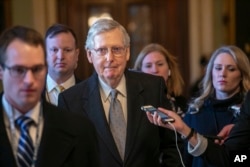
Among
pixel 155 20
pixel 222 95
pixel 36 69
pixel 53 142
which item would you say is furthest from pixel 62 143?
pixel 155 20

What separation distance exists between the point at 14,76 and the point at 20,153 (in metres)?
0.24

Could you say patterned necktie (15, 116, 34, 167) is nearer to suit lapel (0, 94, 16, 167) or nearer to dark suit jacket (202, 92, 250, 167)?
suit lapel (0, 94, 16, 167)

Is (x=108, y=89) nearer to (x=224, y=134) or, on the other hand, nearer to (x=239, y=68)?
(x=224, y=134)

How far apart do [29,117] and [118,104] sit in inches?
27.4

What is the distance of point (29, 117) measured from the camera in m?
1.40

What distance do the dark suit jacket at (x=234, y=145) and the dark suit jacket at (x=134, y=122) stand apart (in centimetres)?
16

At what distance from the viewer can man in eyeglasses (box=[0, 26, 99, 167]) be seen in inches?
53.3

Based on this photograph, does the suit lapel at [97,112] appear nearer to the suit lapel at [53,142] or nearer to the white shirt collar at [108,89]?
the white shirt collar at [108,89]

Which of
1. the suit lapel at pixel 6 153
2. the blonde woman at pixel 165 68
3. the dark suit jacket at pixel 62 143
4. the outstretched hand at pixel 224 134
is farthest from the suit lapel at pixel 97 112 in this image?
the blonde woman at pixel 165 68

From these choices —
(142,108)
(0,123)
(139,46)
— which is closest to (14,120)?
(0,123)

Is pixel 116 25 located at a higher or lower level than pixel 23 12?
lower

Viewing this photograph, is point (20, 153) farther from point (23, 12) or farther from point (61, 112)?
point (23, 12)

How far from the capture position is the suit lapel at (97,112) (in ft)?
6.36

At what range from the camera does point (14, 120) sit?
1.40 m
